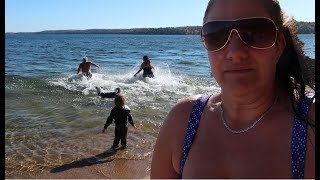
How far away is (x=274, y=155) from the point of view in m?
1.75

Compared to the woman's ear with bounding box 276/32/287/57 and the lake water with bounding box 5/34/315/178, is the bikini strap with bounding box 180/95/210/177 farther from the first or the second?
the lake water with bounding box 5/34/315/178

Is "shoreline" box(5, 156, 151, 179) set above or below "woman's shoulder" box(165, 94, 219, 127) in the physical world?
below

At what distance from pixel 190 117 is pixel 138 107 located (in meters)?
10.3

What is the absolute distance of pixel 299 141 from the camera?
168cm

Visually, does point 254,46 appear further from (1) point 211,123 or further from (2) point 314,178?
(2) point 314,178

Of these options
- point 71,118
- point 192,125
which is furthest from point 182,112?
point 71,118

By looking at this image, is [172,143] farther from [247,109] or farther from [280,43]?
[280,43]

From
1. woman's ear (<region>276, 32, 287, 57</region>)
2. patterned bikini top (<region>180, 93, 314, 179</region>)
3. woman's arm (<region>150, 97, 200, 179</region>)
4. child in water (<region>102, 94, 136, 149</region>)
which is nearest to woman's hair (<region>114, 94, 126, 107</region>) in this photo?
child in water (<region>102, 94, 136, 149</region>)

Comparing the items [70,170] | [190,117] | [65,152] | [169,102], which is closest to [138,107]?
[169,102]

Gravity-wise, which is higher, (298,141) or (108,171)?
(298,141)

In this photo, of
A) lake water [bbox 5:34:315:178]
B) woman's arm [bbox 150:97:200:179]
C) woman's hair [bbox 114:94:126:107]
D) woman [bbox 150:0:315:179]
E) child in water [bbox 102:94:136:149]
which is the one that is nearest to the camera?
woman [bbox 150:0:315:179]

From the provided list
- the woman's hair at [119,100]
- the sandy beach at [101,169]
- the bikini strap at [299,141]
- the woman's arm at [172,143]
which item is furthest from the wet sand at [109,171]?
the bikini strap at [299,141]

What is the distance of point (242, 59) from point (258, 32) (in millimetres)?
148

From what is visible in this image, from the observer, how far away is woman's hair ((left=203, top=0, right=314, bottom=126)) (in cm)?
188
